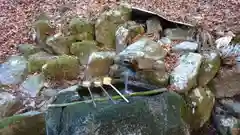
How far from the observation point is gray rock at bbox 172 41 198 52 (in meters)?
3.40

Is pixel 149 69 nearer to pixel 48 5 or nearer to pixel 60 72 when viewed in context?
pixel 60 72

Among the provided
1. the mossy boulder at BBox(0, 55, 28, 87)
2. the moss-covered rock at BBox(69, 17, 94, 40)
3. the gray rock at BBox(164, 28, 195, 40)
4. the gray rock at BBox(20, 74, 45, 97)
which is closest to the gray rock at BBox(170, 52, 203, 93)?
the gray rock at BBox(164, 28, 195, 40)

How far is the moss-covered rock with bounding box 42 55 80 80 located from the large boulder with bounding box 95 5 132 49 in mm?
530

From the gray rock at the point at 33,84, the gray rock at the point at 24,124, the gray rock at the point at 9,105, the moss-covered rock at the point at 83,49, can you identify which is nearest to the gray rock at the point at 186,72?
the moss-covered rock at the point at 83,49

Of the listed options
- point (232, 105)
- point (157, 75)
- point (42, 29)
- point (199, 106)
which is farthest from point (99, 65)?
point (232, 105)

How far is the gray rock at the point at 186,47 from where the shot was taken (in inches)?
134

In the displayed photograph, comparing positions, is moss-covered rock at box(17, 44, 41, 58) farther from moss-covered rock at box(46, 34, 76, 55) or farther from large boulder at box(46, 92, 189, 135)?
large boulder at box(46, 92, 189, 135)

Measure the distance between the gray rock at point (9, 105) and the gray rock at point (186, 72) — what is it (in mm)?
1729

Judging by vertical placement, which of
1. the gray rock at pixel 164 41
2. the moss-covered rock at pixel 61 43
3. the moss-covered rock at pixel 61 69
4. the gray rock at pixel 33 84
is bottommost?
the gray rock at pixel 33 84

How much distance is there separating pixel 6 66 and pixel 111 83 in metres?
1.98

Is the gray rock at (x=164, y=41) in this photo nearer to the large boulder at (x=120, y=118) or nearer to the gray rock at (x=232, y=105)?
the gray rock at (x=232, y=105)

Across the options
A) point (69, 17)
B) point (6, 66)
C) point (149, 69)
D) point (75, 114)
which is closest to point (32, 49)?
point (6, 66)

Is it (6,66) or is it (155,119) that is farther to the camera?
(6,66)

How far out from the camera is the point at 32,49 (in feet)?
13.3
